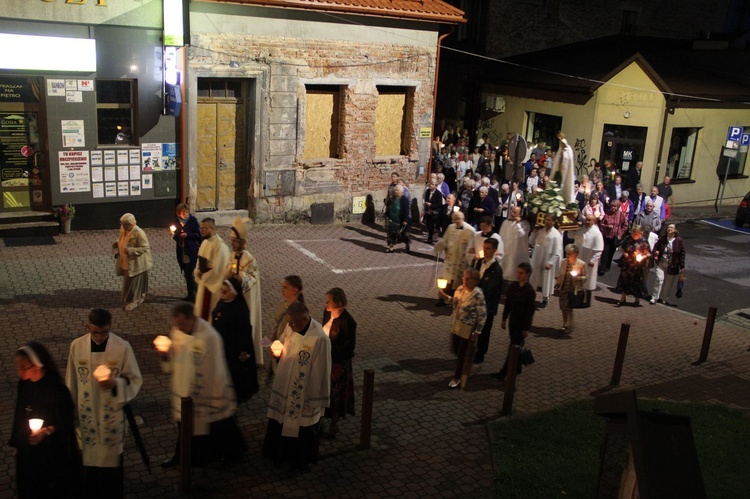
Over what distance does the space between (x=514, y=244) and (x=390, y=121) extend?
7.45 metres

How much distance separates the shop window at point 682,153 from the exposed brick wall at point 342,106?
9751 mm

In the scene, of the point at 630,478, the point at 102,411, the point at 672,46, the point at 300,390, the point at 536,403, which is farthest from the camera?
the point at 672,46

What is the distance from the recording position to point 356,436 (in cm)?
865

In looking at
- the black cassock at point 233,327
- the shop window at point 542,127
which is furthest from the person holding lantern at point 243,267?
the shop window at point 542,127

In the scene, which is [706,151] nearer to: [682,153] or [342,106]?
[682,153]

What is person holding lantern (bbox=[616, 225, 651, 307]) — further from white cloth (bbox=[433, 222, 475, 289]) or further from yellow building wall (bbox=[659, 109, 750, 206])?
yellow building wall (bbox=[659, 109, 750, 206])

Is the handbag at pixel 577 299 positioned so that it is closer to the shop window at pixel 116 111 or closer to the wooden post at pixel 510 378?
the wooden post at pixel 510 378

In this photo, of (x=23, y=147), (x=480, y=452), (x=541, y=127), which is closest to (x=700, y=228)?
(x=541, y=127)

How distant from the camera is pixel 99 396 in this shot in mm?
6703

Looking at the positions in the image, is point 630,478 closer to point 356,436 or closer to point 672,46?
point 356,436

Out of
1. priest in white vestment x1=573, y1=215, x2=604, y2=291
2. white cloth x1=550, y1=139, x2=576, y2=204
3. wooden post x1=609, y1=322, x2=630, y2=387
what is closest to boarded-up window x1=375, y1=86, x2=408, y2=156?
white cloth x1=550, y1=139, x2=576, y2=204

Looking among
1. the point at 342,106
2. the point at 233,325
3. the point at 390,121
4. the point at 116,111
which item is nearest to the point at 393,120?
the point at 390,121

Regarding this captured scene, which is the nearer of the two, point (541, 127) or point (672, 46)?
point (541, 127)

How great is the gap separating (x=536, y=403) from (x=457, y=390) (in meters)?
1.04
